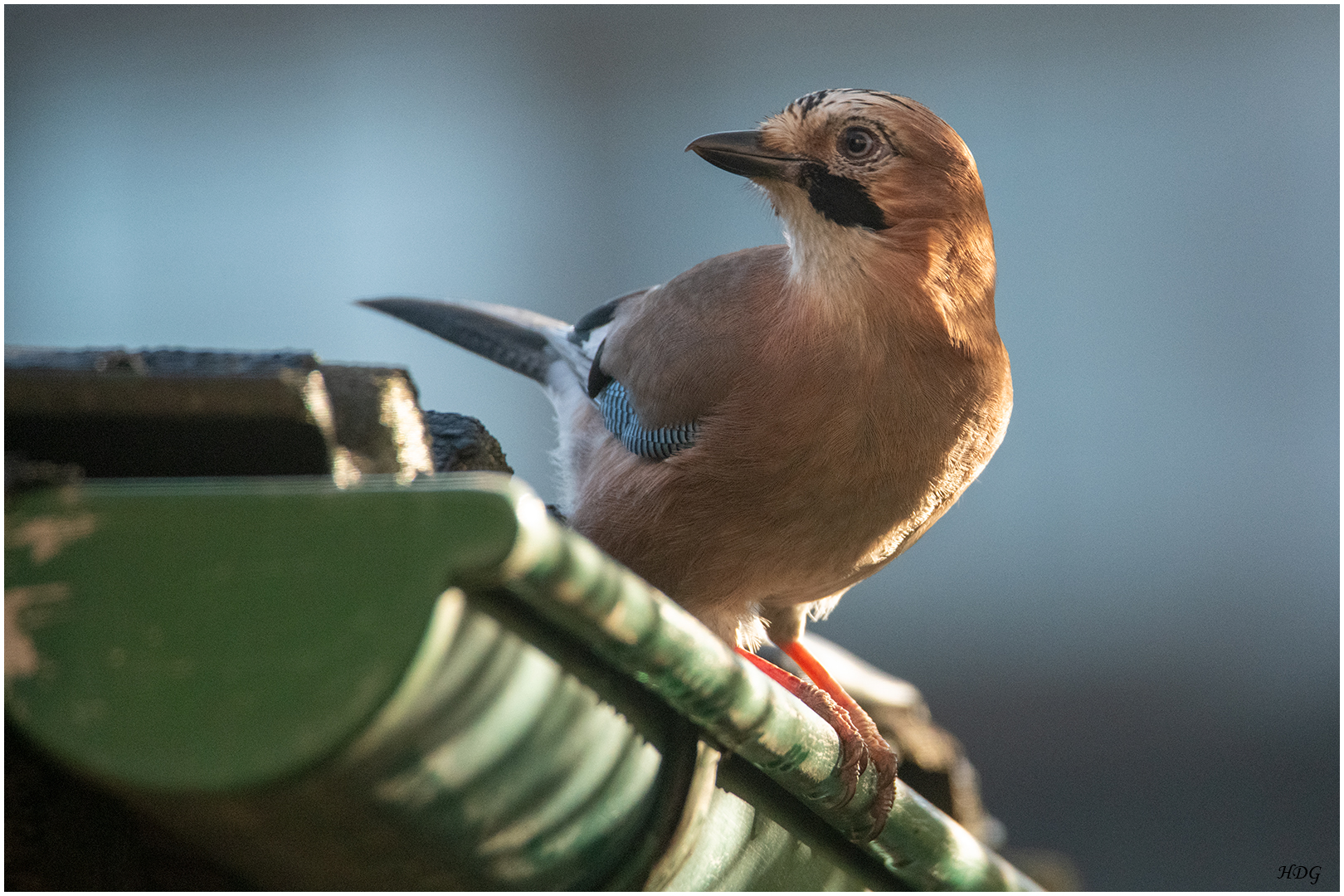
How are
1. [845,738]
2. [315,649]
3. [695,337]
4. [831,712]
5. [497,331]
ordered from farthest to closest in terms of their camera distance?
1. [497,331]
2. [695,337]
3. [831,712]
4. [845,738]
5. [315,649]

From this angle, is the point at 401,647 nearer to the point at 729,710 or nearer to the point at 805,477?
the point at 729,710

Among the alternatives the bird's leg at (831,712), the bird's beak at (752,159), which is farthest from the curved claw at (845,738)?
the bird's beak at (752,159)

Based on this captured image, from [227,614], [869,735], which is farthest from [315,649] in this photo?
[869,735]

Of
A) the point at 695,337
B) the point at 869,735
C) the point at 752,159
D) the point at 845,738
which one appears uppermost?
the point at 752,159

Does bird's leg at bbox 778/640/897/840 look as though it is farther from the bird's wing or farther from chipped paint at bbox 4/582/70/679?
chipped paint at bbox 4/582/70/679

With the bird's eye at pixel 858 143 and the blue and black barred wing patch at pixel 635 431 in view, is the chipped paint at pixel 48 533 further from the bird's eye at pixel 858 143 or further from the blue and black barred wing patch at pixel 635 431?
the bird's eye at pixel 858 143

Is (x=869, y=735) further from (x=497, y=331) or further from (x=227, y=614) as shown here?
(x=227, y=614)
